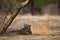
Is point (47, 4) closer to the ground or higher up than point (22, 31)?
closer to the ground

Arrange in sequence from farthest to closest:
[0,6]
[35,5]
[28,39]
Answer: [35,5] < [0,6] < [28,39]

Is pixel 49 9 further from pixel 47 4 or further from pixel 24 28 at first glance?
pixel 24 28

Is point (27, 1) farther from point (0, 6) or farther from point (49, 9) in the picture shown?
point (49, 9)

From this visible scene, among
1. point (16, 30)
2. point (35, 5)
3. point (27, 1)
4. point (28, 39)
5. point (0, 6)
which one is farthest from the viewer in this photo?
point (35, 5)

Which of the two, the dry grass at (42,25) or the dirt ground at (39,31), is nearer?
the dirt ground at (39,31)

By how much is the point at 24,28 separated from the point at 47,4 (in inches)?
486

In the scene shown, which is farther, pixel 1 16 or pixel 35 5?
pixel 35 5

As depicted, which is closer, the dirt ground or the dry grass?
the dirt ground

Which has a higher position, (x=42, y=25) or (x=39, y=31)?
(x=39, y=31)

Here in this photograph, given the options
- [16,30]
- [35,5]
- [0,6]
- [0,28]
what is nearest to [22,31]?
[16,30]

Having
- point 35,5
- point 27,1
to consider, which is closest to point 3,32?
point 27,1

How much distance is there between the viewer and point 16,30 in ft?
28.0

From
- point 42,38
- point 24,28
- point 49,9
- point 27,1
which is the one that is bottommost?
point 49,9

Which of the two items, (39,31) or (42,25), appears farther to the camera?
(42,25)
